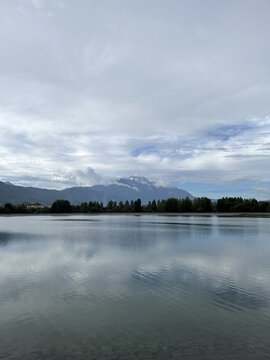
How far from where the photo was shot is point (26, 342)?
11391mm

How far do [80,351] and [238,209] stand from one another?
19931 cm

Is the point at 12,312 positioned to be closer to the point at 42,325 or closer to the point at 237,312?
the point at 42,325

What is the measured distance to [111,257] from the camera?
30125 mm

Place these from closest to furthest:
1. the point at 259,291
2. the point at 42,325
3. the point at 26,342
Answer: the point at 26,342 < the point at 42,325 < the point at 259,291

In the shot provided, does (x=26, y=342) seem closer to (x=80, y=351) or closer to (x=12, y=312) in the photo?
(x=80, y=351)

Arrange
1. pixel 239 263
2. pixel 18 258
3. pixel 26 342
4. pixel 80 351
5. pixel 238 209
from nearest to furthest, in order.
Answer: pixel 80 351, pixel 26 342, pixel 239 263, pixel 18 258, pixel 238 209

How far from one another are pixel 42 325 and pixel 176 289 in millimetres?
8884

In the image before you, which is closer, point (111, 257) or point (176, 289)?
point (176, 289)

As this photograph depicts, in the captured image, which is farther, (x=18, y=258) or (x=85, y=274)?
(x=18, y=258)

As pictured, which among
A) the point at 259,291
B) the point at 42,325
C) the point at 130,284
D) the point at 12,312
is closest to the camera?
the point at 42,325

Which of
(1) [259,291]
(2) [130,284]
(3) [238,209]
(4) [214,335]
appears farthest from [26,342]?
(3) [238,209]

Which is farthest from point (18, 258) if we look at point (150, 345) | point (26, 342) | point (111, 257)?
point (150, 345)

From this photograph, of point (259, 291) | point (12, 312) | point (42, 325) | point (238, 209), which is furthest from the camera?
point (238, 209)

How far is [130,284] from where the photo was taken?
20.2m
